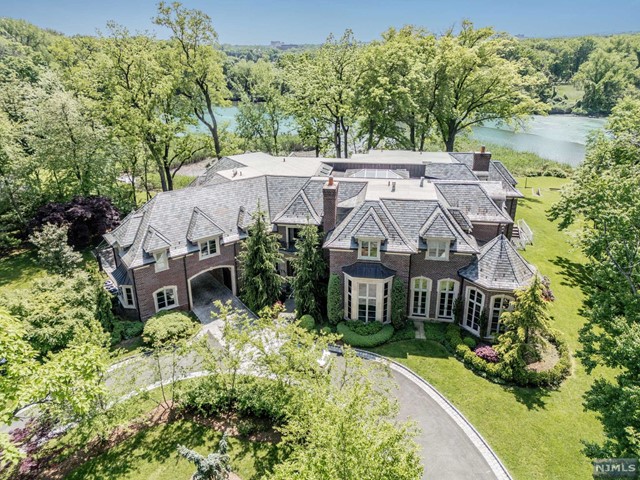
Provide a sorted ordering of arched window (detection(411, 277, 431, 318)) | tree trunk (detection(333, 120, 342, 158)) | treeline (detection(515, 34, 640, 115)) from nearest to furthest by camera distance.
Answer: arched window (detection(411, 277, 431, 318)), tree trunk (detection(333, 120, 342, 158)), treeline (detection(515, 34, 640, 115))

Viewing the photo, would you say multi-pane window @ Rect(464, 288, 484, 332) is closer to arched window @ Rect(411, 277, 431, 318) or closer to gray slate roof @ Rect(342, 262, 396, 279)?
arched window @ Rect(411, 277, 431, 318)

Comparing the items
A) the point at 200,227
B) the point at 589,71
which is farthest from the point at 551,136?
the point at 200,227

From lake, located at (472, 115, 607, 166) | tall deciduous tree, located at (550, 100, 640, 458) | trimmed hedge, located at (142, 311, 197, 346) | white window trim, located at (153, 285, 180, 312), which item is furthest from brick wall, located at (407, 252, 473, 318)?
lake, located at (472, 115, 607, 166)

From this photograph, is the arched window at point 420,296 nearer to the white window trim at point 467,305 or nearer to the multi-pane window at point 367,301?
the white window trim at point 467,305

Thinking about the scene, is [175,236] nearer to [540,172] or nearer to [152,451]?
[152,451]

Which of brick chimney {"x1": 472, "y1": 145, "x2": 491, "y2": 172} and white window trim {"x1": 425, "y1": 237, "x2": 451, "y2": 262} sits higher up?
brick chimney {"x1": 472, "y1": 145, "x2": 491, "y2": 172}

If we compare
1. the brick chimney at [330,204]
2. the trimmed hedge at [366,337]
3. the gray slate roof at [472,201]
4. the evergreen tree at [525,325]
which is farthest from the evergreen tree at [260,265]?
the evergreen tree at [525,325]

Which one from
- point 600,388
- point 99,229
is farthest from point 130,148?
point 600,388
